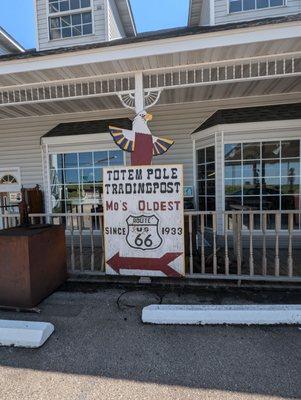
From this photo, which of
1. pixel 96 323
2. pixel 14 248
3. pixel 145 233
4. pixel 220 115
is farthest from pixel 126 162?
pixel 96 323

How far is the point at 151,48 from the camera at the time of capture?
13.6 feet

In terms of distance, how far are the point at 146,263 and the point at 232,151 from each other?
134 inches

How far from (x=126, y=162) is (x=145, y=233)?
10.6ft

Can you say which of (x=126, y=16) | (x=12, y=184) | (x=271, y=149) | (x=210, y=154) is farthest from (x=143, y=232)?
(x=126, y=16)

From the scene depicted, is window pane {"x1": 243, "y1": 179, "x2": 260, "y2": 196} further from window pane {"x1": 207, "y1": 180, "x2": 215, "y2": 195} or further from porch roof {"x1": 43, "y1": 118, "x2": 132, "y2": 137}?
porch roof {"x1": 43, "y1": 118, "x2": 132, "y2": 137}

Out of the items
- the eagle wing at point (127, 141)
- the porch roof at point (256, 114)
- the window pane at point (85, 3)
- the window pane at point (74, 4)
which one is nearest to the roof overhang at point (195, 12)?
the window pane at point (85, 3)

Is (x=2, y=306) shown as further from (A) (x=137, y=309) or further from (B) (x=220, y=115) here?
(B) (x=220, y=115)

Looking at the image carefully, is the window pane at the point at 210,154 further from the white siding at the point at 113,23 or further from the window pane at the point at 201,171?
the white siding at the point at 113,23

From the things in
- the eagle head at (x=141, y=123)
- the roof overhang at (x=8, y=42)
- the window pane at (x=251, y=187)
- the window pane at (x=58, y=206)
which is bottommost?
the window pane at (x=58, y=206)

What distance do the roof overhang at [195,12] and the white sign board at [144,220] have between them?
6.60m

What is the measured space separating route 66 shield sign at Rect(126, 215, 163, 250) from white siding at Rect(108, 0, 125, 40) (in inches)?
241

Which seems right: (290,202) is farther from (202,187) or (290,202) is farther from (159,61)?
(159,61)

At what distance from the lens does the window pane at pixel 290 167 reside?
6203mm

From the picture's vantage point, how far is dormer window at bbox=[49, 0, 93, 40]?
8164 mm
